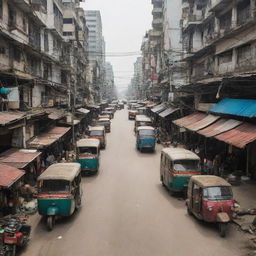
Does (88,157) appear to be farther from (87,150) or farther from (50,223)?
(50,223)

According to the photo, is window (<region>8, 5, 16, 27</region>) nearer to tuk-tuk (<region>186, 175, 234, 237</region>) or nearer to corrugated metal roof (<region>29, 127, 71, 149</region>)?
corrugated metal roof (<region>29, 127, 71, 149</region>)

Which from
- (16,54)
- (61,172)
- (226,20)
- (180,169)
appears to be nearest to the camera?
(61,172)

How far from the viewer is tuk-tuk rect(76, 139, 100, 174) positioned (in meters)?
22.4

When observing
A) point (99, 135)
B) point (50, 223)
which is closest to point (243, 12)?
point (99, 135)

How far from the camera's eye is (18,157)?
17.2 metres

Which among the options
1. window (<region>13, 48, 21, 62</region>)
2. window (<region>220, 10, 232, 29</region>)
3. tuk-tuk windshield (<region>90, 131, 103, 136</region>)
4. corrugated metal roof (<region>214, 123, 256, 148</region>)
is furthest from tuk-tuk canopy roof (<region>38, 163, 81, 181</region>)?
window (<region>220, 10, 232, 29</region>)

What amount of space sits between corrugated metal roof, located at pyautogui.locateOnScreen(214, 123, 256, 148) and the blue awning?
0.74 metres

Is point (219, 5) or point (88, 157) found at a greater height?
point (219, 5)

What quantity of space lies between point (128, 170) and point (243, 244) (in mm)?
13593

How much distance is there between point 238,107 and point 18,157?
13.3 meters

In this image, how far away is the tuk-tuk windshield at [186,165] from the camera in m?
16.8

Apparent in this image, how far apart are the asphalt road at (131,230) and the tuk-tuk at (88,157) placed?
2350 millimetres

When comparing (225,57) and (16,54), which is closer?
(16,54)

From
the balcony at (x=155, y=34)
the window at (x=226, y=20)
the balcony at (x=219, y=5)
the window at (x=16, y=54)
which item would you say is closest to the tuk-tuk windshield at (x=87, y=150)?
the window at (x=16, y=54)
